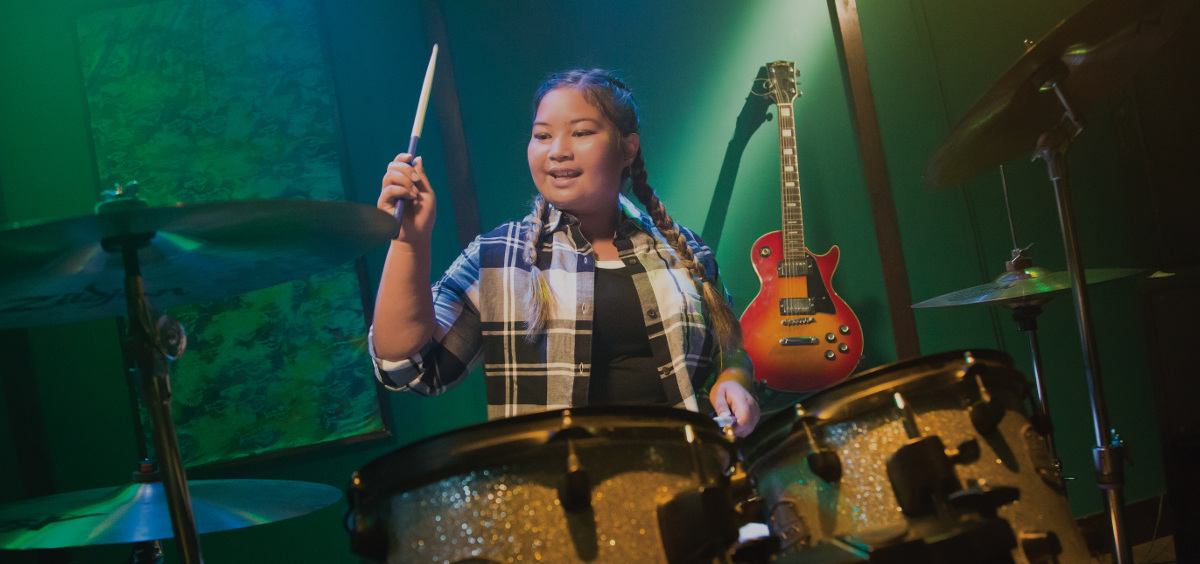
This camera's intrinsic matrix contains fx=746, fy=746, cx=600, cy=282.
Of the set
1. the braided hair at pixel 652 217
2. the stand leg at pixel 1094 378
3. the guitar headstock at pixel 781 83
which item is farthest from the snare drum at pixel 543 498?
the guitar headstock at pixel 781 83

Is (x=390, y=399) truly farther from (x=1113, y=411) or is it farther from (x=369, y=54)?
(x=1113, y=411)

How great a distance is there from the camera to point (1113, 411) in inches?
102

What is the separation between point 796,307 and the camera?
2172 millimetres

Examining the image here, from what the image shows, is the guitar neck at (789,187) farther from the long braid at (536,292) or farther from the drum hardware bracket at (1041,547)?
the drum hardware bracket at (1041,547)

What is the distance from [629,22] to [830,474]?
171 centimetres

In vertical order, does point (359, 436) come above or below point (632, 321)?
below

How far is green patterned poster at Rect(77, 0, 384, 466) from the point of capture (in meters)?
1.91

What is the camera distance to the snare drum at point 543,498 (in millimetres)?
827

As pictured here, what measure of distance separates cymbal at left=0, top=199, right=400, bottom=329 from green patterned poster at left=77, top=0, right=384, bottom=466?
2.28 ft

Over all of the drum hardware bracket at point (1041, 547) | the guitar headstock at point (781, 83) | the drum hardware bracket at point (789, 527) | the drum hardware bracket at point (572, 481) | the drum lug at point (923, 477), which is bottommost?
the drum hardware bracket at point (1041, 547)

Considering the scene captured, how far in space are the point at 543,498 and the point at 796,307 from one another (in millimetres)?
1480

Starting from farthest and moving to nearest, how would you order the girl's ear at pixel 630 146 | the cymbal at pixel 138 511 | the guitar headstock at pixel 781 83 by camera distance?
the guitar headstock at pixel 781 83, the girl's ear at pixel 630 146, the cymbal at pixel 138 511

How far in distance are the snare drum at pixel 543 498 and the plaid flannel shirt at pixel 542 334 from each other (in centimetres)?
77

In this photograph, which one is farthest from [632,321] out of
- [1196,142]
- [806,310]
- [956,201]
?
[1196,142]
